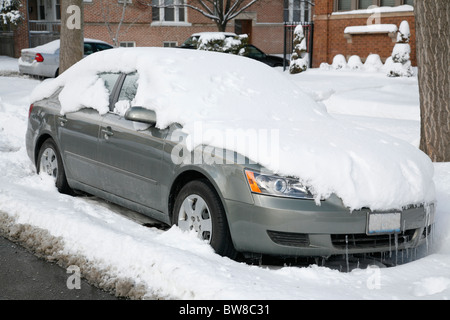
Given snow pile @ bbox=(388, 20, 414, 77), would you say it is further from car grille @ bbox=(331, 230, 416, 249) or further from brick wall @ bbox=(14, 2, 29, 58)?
brick wall @ bbox=(14, 2, 29, 58)

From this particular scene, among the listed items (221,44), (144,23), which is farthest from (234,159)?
(144,23)

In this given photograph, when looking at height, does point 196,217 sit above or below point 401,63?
below

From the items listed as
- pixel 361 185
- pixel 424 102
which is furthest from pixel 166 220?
pixel 424 102

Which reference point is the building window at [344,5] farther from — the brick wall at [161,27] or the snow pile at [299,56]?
the brick wall at [161,27]

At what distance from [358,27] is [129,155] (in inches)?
661

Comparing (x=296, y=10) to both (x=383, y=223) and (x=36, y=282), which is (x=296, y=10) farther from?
(x=36, y=282)

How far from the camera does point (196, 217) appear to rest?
16.0 ft

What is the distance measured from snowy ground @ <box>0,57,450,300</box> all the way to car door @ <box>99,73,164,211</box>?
0.27m

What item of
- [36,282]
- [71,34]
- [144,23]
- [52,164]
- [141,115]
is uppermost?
[144,23]

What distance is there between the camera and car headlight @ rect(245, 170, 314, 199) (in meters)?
4.45

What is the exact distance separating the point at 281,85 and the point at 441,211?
1839 mm

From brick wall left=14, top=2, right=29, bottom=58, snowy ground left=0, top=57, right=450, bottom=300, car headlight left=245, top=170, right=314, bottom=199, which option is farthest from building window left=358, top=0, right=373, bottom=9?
car headlight left=245, top=170, right=314, bottom=199

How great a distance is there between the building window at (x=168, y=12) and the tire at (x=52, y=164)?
28960 mm

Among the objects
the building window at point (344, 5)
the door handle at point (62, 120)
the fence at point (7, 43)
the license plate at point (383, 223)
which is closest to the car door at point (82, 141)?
the door handle at point (62, 120)
